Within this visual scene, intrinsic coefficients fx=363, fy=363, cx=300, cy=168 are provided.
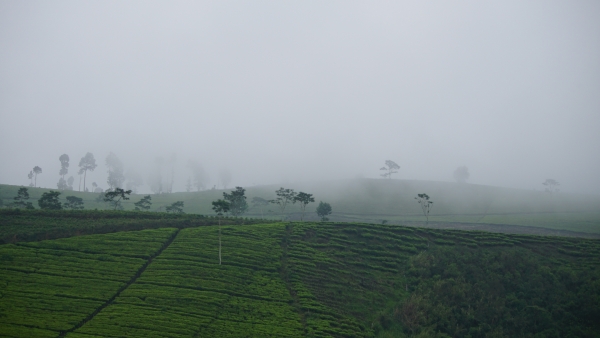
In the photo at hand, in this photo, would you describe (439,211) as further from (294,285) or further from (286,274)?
(294,285)

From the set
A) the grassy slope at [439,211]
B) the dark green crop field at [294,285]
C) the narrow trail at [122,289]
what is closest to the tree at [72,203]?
the grassy slope at [439,211]

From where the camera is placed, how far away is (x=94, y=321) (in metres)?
45.8

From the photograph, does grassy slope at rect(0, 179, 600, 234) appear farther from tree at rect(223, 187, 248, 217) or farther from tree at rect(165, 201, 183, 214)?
tree at rect(165, 201, 183, 214)

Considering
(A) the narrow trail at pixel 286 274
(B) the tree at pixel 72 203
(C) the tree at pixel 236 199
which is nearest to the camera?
(A) the narrow trail at pixel 286 274

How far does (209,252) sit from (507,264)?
6101 cm

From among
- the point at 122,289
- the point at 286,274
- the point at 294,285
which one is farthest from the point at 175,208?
the point at 294,285

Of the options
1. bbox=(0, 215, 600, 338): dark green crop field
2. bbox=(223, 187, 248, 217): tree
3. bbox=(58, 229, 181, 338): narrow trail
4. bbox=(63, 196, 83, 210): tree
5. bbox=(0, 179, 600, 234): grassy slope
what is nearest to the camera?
bbox=(58, 229, 181, 338): narrow trail

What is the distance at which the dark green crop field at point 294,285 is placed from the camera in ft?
160

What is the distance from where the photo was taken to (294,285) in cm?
6450

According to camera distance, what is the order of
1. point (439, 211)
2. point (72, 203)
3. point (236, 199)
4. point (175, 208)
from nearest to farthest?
point (236, 199) → point (72, 203) → point (175, 208) → point (439, 211)

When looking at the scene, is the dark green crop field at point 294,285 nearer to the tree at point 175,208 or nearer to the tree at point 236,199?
the tree at point 236,199

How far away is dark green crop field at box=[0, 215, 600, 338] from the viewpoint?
48.8 meters

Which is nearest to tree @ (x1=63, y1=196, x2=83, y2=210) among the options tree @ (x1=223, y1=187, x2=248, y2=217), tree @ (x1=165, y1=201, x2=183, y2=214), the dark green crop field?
tree @ (x1=165, y1=201, x2=183, y2=214)

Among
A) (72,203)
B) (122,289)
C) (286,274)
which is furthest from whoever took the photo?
(72,203)
